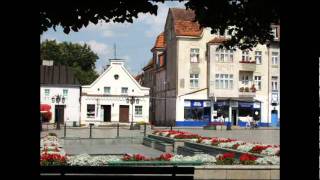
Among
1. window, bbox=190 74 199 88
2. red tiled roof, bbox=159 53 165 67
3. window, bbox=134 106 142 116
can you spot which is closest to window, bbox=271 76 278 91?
window, bbox=190 74 199 88

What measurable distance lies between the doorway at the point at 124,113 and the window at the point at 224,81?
11813 millimetres

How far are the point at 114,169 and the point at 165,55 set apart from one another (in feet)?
205

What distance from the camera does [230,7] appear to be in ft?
28.6

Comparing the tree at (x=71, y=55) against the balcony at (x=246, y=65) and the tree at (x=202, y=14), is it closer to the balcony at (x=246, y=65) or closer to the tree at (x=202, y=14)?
the balcony at (x=246, y=65)

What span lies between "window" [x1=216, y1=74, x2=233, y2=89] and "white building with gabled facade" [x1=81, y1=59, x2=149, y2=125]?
10008 mm

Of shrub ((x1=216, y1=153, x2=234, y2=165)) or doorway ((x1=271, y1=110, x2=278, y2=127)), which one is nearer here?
shrub ((x1=216, y1=153, x2=234, y2=165))

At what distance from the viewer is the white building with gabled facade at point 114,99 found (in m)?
67.4

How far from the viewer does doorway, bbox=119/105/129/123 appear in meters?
67.3

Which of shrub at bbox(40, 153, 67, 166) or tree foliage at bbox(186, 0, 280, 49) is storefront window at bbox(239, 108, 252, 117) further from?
tree foliage at bbox(186, 0, 280, 49)

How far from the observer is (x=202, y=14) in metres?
8.63

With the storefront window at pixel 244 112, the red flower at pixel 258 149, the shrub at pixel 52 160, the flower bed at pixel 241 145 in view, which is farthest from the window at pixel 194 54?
the shrub at pixel 52 160

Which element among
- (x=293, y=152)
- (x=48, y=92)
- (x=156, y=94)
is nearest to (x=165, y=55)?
(x=156, y=94)

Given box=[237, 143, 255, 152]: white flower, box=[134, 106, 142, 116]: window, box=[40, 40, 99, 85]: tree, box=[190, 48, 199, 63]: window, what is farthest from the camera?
box=[40, 40, 99, 85]: tree

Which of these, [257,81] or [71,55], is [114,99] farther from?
[71,55]
